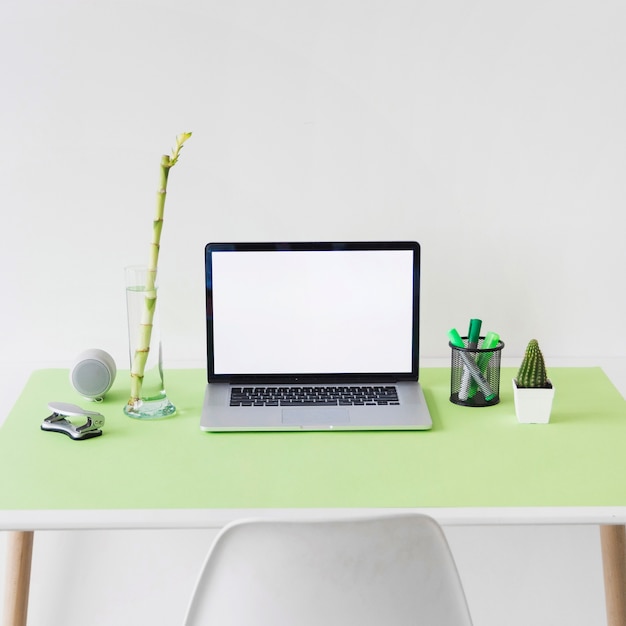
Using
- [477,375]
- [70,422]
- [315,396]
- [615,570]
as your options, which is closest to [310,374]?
[315,396]

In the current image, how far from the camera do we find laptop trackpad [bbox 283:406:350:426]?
1389 mm

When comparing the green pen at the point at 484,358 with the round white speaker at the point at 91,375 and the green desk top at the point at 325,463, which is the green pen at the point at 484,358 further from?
the round white speaker at the point at 91,375

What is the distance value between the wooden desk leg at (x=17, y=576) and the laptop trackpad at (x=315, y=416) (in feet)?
1.97

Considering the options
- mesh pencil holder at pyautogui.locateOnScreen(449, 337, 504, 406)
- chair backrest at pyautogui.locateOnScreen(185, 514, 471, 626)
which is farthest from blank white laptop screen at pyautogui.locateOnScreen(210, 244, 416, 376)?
chair backrest at pyautogui.locateOnScreen(185, 514, 471, 626)

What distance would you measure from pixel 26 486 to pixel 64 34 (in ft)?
2.95

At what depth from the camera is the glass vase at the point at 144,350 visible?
1467mm

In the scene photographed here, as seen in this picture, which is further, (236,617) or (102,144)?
(102,144)

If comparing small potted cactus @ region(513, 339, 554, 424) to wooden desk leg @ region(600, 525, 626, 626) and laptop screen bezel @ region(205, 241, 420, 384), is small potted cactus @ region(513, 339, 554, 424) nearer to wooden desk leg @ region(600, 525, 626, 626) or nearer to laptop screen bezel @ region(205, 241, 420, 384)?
laptop screen bezel @ region(205, 241, 420, 384)

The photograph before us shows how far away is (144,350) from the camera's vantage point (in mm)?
1476

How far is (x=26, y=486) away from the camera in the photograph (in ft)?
3.90

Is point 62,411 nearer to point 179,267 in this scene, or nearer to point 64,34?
point 179,267

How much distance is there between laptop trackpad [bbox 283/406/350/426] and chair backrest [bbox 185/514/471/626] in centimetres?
45

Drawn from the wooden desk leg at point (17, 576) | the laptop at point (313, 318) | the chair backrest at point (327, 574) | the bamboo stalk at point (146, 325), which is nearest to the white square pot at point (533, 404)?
the laptop at point (313, 318)

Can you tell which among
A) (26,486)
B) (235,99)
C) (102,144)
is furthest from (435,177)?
(26,486)
